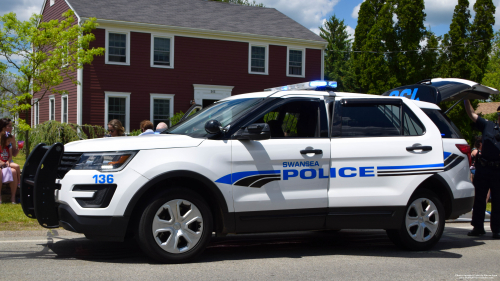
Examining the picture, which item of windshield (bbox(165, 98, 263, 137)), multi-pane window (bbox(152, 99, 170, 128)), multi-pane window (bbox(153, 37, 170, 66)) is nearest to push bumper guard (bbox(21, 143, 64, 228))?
windshield (bbox(165, 98, 263, 137))

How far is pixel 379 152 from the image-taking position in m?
6.10

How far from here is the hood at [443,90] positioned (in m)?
7.68

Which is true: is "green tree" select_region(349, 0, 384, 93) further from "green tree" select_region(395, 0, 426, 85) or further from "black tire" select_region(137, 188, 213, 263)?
"black tire" select_region(137, 188, 213, 263)

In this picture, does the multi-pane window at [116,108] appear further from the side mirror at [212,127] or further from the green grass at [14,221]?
the side mirror at [212,127]

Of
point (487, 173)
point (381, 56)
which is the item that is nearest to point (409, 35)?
point (381, 56)

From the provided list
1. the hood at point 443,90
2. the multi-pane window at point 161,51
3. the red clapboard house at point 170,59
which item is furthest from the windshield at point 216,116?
the multi-pane window at point 161,51

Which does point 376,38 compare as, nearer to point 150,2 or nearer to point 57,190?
point 150,2

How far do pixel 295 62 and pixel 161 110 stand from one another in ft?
24.6

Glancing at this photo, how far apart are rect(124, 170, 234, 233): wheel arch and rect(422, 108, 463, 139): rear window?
10.0 ft

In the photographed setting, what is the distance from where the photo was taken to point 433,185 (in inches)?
260

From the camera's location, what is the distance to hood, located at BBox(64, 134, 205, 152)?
5203 millimetres

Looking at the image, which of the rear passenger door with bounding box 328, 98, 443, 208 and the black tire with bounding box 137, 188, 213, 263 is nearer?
the black tire with bounding box 137, 188, 213, 263

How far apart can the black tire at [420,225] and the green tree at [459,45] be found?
24941 mm

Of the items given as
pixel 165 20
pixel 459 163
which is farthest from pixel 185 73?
pixel 459 163
